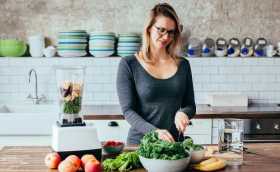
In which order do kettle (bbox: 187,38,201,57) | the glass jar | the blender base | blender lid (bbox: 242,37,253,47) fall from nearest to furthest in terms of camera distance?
the blender base
the glass jar
kettle (bbox: 187,38,201,57)
blender lid (bbox: 242,37,253,47)

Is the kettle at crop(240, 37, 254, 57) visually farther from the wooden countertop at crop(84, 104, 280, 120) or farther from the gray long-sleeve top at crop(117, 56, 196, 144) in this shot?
the gray long-sleeve top at crop(117, 56, 196, 144)

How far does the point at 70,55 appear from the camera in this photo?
5.00m

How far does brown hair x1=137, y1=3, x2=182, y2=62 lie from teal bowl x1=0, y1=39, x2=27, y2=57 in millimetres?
2300

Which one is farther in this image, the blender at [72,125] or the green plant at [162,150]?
the blender at [72,125]

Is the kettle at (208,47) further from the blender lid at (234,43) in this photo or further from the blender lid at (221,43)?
the blender lid at (234,43)

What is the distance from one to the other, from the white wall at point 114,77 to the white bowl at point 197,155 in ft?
8.67

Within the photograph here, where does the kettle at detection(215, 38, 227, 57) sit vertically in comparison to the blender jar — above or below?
above

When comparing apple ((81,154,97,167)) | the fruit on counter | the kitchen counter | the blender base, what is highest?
the blender base

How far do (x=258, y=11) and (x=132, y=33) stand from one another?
4.62 ft

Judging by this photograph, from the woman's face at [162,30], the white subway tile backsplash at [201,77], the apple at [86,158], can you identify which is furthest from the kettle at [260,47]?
the apple at [86,158]

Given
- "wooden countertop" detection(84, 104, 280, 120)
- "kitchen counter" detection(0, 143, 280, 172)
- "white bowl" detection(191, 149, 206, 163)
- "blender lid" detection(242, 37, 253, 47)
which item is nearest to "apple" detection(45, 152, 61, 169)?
"kitchen counter" detection(0, 143, 280, 172)

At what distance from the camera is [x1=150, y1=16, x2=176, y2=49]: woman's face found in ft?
9.60

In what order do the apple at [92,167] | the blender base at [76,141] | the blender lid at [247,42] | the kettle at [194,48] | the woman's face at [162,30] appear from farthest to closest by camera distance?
the blender lid at [247,42]
the kettle at [194,48]
the woman's face at [162,30]
the blender base at [76,141]
the apple at [92,167]

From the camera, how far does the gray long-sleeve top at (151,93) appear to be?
116 inches
